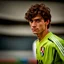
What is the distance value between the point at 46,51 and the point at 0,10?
356cm

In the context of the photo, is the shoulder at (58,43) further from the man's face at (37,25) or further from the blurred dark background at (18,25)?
the blurred dark background at (18,25)

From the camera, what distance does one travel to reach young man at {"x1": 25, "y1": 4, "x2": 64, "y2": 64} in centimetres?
128

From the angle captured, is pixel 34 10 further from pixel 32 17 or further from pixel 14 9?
pixel 14 9

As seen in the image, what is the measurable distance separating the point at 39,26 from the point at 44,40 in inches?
3.5

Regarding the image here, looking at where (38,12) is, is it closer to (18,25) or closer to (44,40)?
(44,40)

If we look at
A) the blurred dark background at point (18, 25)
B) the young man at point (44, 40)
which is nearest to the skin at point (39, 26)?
the young man at point (44, 40)

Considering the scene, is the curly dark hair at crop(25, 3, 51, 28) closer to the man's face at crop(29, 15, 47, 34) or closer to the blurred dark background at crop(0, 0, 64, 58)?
the man's face at crop(29, 15, 47, 34)

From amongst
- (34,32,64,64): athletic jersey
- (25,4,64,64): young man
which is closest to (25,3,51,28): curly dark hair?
(25,4,64,64): young man

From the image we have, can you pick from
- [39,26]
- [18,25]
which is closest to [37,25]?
[39,26]

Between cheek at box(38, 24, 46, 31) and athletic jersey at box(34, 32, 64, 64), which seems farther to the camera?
cheek at box(38, 24, 46, 31)

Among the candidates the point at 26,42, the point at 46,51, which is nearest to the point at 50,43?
the point at 46,51

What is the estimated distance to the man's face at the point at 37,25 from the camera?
4.54ft

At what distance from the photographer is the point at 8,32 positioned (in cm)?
470

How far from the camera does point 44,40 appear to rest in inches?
54.9
